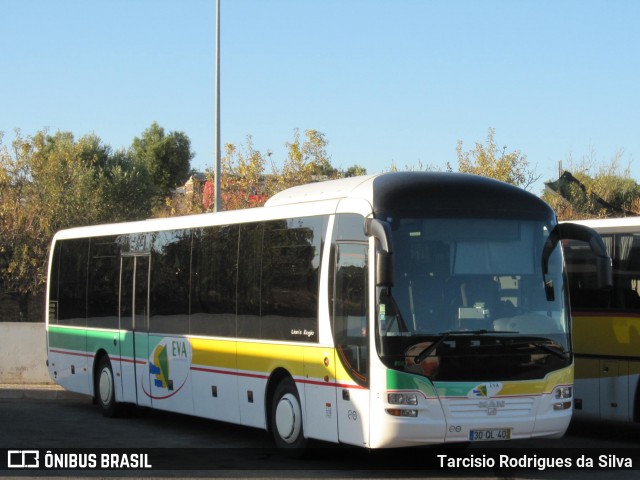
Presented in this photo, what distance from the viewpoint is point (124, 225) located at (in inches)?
765

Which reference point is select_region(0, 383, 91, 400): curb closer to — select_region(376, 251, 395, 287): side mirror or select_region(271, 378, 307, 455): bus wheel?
select_region(271, 378, 307, 455): bus wheel

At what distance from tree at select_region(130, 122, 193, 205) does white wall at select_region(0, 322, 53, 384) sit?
69117 millimetres

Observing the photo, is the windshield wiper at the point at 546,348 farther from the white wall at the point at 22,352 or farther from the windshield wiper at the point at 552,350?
the white wall at the point at 22,352

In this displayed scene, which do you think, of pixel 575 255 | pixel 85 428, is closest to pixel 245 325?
pixel 85 428

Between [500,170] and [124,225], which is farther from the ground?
[500,170]

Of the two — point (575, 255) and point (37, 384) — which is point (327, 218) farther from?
point (37, 384)

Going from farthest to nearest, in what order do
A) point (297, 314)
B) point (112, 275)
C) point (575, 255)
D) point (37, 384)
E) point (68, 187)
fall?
point (68, 187)
point (37, 384)
point (112, 275)
point (575, 255)
point (297, 314)

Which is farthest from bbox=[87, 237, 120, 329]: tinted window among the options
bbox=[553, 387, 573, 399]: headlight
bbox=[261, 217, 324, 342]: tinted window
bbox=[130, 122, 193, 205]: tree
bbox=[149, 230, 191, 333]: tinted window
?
bbox=[130, 122, 193, 205]: tree

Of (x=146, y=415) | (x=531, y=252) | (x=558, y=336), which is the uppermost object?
(x=531, y=252)

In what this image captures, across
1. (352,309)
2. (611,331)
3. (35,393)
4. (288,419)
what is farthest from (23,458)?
(35,393)

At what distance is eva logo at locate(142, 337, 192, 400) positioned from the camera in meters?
16.2

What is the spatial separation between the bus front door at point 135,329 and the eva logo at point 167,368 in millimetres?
179

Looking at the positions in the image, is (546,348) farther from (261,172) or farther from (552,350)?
(261,172)

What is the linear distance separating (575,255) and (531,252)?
411 cm
